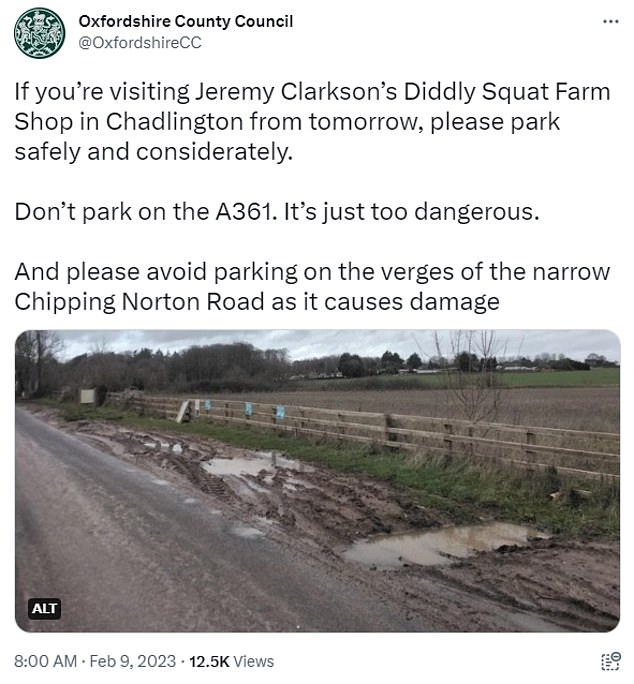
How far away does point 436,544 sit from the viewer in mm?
3254

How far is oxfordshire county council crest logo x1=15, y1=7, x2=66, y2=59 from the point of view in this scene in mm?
2363

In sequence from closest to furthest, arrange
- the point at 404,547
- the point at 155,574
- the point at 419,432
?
1. the point at 155,574
2. the point at 404,547
3. the point at 419,432

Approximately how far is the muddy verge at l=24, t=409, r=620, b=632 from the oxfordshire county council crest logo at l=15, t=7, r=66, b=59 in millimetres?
1772

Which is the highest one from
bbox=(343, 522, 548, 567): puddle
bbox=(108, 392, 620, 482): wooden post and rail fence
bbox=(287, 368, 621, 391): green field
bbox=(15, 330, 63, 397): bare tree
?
bbox=(15, 330, 63, 397): bare tree

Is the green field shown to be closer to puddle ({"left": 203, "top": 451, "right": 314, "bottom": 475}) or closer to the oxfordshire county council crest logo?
puddle ({"left": 203, "top": 451, "right": 314, "bottom": 475})

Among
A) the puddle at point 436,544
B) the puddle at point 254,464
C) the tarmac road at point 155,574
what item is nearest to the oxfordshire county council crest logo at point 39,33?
the tarmac road at point 155,574

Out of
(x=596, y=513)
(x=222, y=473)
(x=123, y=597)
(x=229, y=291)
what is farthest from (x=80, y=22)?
(x=596, y=513)

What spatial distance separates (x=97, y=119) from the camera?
2371 millimetres

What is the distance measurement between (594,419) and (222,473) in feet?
10.2

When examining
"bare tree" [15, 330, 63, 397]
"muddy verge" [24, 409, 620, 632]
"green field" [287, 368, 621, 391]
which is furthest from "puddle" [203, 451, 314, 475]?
"bare tree" [15, 330, 63, 397]

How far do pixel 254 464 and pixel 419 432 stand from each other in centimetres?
163

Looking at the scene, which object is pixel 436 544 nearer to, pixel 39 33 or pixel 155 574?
pixel 155 574

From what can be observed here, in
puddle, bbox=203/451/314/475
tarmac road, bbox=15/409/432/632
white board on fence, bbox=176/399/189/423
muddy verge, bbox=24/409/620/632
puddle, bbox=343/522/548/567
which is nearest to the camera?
tarmac road, bbox=15/409/432/632

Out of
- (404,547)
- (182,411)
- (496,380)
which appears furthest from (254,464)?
(496,380)
